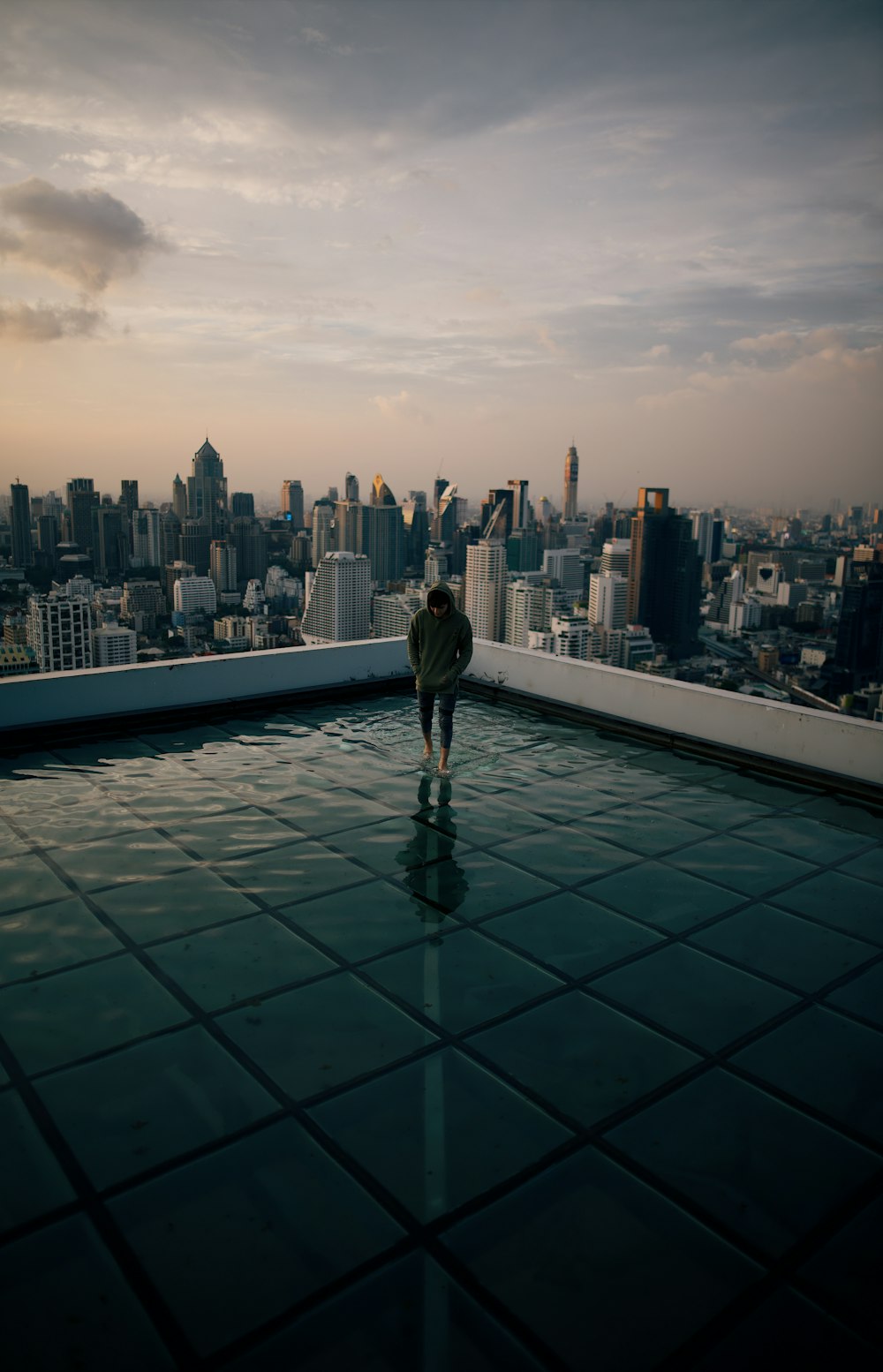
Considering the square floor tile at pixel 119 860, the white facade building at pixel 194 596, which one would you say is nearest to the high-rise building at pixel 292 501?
the white facade building at pixel 194 596

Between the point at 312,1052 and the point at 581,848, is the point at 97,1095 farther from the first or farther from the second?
the point at 581,848

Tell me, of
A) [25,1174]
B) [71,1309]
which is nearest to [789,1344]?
[71,1309]

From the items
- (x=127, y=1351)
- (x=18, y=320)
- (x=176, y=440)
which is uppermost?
(x=18, y=320)

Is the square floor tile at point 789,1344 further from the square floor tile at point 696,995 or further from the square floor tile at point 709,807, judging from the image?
the square floor tile at point 709,807

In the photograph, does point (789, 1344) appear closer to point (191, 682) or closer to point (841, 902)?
point (841, 902)

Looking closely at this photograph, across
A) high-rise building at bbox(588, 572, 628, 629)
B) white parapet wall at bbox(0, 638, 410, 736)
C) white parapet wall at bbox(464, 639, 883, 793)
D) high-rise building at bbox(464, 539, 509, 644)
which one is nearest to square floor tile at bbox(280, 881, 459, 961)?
white parapet wall at bbox(464, 639, 883, 793)

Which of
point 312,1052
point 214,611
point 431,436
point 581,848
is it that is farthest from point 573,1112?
point 431,436

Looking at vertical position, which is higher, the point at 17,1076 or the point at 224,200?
the point at 224,200
